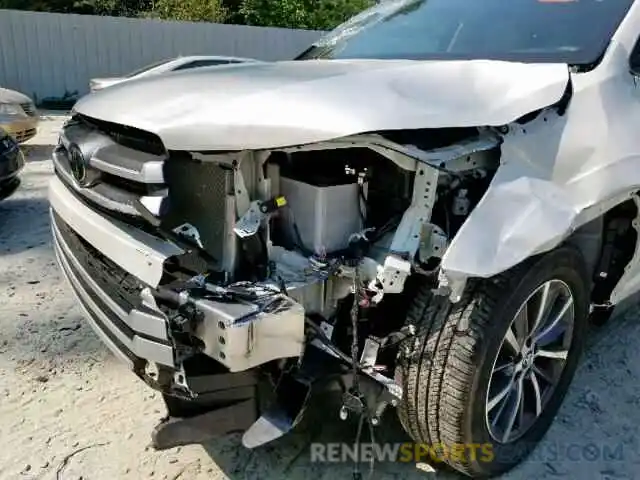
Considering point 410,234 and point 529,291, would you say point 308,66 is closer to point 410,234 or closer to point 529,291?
point 410,234

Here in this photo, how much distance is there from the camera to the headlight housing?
7.79 m

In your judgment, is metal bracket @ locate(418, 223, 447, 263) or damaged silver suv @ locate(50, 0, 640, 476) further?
metal bracket @ locate(418, 223, 447, 263)

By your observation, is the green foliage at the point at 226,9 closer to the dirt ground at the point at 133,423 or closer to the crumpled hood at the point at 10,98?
the crumpled hood at the point at 10,98

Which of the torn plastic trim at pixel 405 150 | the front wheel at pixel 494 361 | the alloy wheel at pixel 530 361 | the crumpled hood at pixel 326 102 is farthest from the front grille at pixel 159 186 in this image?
the alloy wheel at pixel 530 361

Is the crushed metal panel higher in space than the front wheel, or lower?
higher

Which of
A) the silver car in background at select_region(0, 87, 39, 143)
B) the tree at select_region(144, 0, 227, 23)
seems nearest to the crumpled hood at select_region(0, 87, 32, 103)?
the silver car in background at select_region(0, 87, 39, 143)

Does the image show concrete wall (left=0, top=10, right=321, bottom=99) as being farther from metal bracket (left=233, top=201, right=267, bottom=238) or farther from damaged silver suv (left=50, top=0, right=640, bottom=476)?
metal bracket (left=233, top=201, right=267, bottom=238)

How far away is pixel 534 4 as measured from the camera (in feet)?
9.64

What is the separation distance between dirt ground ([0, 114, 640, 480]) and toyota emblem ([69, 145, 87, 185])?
3.42 feet

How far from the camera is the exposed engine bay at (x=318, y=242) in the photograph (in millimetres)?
1870

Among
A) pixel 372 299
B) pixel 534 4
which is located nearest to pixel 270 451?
pixel 372 299

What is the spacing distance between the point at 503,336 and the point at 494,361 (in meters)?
0.09

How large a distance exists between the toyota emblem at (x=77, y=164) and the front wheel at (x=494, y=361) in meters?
1.30

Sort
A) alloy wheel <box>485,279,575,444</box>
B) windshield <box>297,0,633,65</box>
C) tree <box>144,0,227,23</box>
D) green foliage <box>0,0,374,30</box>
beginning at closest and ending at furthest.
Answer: alloy wheel <box>485,279,575,444</box> → windshield <box>297,0,633,65</box> → tree <box>144,0,227,23</box> → green foliage <box>0,0,374,30</box>
